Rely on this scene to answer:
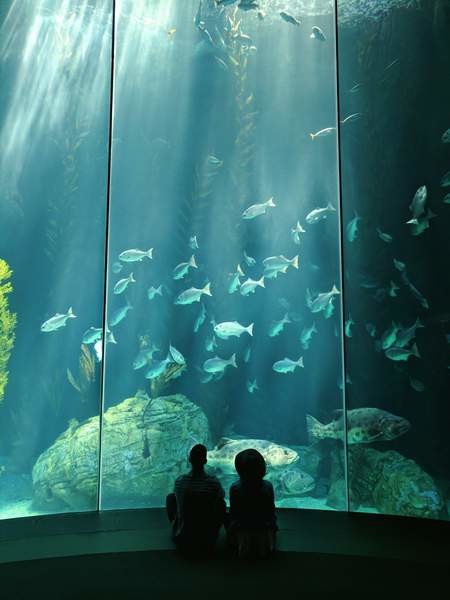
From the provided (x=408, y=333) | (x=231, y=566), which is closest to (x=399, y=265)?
(x=408, y=333)

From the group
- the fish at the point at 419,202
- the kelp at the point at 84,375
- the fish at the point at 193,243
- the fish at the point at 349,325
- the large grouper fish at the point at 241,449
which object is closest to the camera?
the fish at the point at 349,325

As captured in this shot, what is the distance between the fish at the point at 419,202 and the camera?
5.30 m

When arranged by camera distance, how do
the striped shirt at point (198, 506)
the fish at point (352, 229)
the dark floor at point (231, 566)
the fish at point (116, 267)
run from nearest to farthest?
the dark floor at point (231, 566) → the striped shirt at point (198, 506) → the fish at point (352, 229) → the fish at point (116, 267)

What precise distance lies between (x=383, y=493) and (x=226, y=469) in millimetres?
1889

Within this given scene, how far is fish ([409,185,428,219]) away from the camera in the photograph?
5.30 m

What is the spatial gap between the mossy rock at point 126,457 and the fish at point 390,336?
10.3ft

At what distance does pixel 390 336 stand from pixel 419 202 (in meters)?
1.44

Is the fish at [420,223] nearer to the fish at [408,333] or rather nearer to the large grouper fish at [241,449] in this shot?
the fish at [408,333]

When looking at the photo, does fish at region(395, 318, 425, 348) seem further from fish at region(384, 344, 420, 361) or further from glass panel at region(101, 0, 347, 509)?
glass panel at region(101, 0, 347, 509)

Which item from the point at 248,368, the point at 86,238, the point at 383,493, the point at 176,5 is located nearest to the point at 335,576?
the point at 383,493

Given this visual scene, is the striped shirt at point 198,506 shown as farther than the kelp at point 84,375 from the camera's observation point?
No

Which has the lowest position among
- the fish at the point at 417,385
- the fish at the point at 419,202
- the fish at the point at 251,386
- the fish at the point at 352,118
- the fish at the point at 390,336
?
the fish at the point at 251,386

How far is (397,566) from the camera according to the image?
3.00m

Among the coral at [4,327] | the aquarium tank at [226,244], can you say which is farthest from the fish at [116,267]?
the coral at [4,327]
